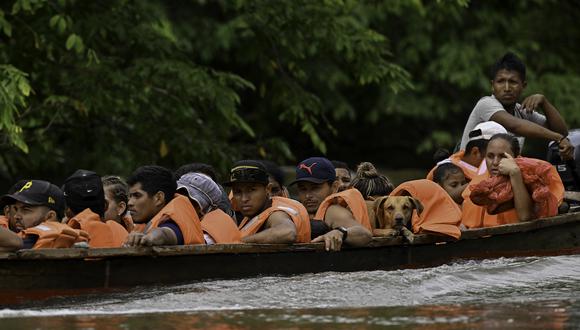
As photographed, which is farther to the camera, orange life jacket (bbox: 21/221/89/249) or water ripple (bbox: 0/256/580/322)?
orange life jacket (bbox: 21/221/89/249)

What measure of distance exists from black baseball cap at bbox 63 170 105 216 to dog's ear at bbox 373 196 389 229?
83.2 inches

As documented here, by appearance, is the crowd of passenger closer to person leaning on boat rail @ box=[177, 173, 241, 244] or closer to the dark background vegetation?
person leaning on boat rail @ box=[177, 173, 241, 244]

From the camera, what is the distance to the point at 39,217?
397 inches

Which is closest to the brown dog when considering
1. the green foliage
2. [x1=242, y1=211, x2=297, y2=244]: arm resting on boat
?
[x1=242, y1=211, x2=297, y2=244]: arm resting on boat

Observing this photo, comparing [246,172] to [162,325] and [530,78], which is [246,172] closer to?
[162,325]

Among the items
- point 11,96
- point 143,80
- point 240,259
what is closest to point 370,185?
point 240,259

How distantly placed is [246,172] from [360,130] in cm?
1819

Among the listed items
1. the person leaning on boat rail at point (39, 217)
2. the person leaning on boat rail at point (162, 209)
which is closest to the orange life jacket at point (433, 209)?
the person leaning on boat rail at point (162, 209)

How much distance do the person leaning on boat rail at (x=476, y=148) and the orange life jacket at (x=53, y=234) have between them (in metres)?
3.76

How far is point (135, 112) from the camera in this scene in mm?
15656

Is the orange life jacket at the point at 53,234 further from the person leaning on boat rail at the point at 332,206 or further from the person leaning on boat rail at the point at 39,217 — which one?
the person leaning on boat rail at the point at 332,206

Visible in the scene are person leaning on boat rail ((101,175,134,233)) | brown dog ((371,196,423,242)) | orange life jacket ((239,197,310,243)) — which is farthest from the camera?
brown dog ((371,196,423,242))

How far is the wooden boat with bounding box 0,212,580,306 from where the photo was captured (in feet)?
31.7

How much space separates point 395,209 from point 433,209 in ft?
1.25
